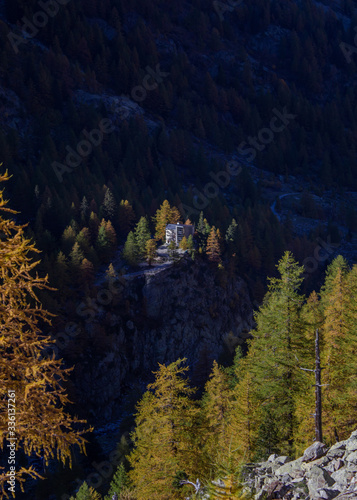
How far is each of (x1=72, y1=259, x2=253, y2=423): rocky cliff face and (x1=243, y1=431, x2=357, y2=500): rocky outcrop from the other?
35.2 metres

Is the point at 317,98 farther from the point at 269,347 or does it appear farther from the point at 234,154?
the point at 269,347

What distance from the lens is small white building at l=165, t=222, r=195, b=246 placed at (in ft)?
220

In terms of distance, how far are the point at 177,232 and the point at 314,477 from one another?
189 ft

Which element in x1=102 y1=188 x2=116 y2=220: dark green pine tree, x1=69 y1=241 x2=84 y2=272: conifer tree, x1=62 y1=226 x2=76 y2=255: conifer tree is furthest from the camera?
x1=102 y1=188 x2=116 y2=220: dark green pine tree

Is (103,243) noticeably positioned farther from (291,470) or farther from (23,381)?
(23,381)

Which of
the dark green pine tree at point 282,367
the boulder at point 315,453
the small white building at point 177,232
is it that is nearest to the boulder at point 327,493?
the boulder at point 315,453

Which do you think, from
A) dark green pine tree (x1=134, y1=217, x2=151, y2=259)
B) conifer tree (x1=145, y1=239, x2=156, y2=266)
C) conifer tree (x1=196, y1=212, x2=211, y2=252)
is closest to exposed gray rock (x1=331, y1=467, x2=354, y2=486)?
conifer tree (x1=145, y1=239, x2=156, y2=266)

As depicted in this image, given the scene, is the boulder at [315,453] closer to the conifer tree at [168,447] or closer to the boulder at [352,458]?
the boulder at [352,458]

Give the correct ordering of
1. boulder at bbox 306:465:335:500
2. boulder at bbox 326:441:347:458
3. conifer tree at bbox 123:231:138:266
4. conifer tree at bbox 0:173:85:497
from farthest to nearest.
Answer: conifer tree at bbox 123:231:138:266
boulder at bbox 326:441:347:458
boulder at bbox 306:465:335:500
conifer tree at bbox 0:173:85:497

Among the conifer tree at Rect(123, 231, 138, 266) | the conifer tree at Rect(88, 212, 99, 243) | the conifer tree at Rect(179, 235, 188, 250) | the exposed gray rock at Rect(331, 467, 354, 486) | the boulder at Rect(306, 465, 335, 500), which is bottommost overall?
the boulder at Rect(306, 465, 335, 500)

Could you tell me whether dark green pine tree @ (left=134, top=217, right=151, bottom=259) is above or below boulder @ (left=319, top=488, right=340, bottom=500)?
above

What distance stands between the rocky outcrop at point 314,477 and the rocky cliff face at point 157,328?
35.2 meters

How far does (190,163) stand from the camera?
123438 mm

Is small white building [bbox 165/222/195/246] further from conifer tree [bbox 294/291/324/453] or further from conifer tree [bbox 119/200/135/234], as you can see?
conifer tree [bbox 294/291/324/453]
